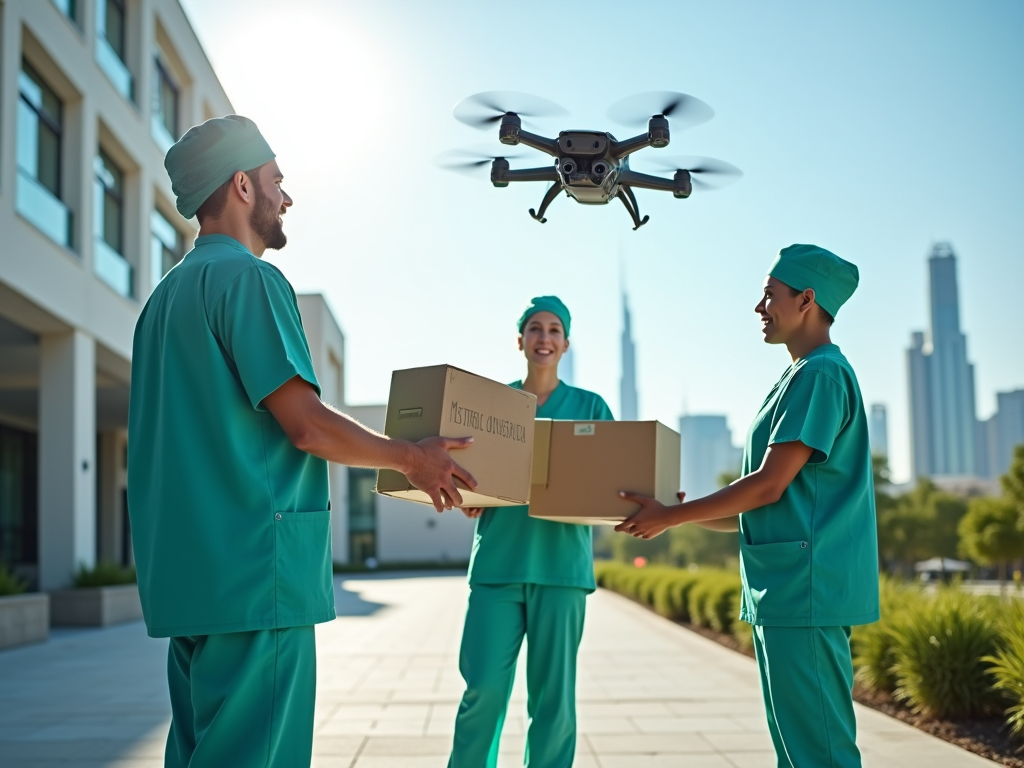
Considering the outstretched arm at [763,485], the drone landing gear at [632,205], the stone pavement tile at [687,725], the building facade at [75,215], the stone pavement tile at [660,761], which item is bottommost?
the stone pavement tile at [687,725]

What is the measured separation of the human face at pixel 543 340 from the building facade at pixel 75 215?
31.9 feet

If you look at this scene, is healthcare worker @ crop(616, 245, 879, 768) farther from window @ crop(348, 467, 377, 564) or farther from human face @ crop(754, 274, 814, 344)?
window @ crop(348, 467, 377, 564)

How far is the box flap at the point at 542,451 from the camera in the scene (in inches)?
134

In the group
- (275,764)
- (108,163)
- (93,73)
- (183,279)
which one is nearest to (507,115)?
(183,279)

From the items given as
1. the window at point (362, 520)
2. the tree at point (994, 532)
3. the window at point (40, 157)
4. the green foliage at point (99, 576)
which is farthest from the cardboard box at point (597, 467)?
the window at point (362, 520)

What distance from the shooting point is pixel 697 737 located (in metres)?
5.26

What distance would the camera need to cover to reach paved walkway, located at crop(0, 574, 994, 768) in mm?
4840

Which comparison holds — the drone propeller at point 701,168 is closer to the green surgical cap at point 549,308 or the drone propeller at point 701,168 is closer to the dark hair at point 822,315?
the green surgical cap at point 549,308

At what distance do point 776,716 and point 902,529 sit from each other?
66.8 meters

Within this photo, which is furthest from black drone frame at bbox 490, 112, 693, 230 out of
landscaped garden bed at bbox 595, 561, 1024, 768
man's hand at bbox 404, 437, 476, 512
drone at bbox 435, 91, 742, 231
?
landscaped garden bed at bbox 595, 561, 1024, 768

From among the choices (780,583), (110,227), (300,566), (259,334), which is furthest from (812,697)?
(110,227)

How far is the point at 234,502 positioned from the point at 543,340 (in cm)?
211

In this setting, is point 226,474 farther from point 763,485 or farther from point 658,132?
point 658,132

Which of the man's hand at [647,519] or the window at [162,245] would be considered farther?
the window at [162,245]
